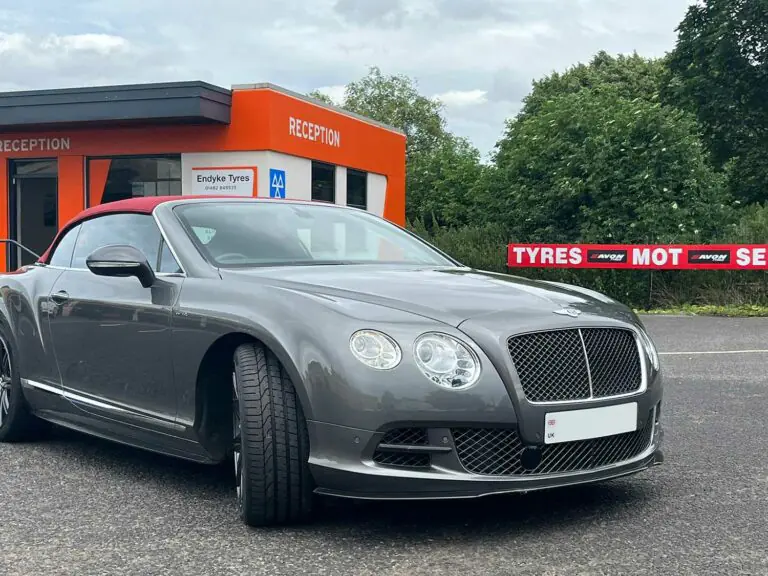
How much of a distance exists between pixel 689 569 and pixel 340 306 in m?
1.56

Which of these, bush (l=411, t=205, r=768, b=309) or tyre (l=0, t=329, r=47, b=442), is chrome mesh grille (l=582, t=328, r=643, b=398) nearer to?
tyre (l=0, t=329, r=47, b=442)

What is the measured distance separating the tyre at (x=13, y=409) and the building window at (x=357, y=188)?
16755 millimetres

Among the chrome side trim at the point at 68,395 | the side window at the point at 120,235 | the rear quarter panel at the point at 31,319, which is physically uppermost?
the side window at the point at 120,235

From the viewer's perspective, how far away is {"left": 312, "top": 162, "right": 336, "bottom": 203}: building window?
20.6 m

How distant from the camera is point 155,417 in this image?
440 cm

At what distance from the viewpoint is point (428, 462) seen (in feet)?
11.7

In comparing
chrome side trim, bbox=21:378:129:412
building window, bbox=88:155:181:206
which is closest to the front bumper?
chrome side trim, bbox=21:378:129:412

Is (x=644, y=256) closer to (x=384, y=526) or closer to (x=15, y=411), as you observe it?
(x=15, y=411)

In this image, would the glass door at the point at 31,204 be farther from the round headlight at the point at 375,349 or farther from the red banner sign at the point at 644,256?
the round headlight at the point at 375,349

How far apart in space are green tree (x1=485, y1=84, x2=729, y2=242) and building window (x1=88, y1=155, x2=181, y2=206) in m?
9.73

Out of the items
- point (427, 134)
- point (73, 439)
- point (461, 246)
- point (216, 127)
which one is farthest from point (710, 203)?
point (427, 134)

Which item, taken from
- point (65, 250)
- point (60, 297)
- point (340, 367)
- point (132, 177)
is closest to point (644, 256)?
point (132, 177)

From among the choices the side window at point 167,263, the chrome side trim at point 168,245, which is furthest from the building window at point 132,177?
the side window at point 167,263

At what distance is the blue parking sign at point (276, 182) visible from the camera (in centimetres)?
1856
